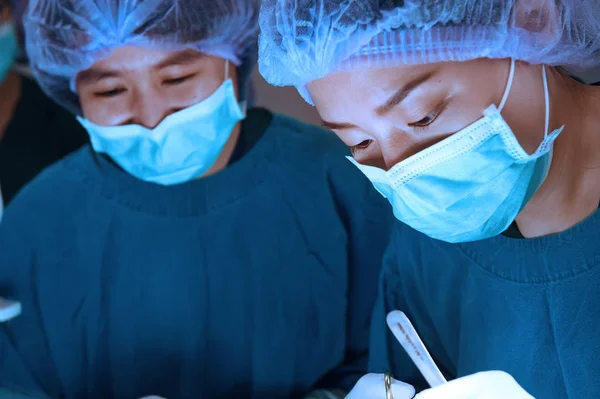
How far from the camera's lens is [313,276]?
65.4 inches

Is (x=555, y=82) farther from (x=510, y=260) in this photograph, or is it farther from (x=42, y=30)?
(x=42, y=30)

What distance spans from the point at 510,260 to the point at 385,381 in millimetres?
332

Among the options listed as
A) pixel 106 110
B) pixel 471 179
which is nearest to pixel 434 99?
pixel 471 179

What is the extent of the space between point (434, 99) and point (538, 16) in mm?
199

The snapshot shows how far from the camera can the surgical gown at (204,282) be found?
165 centimetres

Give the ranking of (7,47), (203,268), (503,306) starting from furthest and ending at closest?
(7,47) → (203,268) → (503,306)

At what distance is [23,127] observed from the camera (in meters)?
2.12

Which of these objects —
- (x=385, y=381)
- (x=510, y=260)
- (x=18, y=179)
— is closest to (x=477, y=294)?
(x=510, y=260)

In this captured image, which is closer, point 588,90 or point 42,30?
point 588,90

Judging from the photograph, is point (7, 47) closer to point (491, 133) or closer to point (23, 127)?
point (23, 127)

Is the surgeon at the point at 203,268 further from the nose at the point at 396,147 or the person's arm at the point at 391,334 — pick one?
the nose at the point at 396,147

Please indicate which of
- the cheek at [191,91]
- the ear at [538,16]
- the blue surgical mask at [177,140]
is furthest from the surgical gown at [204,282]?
the ear at [538,16]

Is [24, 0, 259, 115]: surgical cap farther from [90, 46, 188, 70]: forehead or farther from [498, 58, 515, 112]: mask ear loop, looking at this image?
[498, 58, 515, 112]: mask ear loop

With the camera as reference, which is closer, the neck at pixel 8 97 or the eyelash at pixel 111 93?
Answer: the eyelash at pixel 111 93
